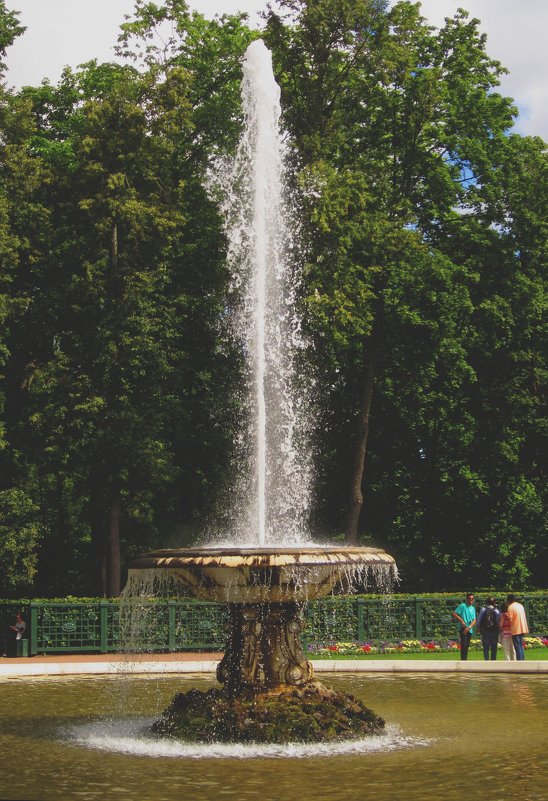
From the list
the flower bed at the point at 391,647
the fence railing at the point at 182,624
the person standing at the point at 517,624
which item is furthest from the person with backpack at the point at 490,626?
the fence railing at the point at 182,624

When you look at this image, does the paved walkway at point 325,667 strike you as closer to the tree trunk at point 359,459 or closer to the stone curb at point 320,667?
the stone curb at point 320,667

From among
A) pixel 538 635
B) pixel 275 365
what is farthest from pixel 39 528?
pixel 538 635

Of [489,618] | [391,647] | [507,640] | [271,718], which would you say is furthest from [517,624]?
[271,718]

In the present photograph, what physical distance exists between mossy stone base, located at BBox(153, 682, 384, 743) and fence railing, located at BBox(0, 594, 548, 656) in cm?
1291

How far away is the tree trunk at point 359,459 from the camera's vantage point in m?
35.5

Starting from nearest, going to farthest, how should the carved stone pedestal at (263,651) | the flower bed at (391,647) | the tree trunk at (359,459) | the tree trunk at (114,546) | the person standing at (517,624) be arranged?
the carved stone pedestal at (263,651) → the person standing at (517,624) → the flower bed at (391,647) → the tree trunk at (114,546) → the tree trunk at (359,459)

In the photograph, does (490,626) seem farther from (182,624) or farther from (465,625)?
(182,624)

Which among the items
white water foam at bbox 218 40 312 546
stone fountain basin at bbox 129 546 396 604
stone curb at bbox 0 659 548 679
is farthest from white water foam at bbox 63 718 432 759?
white water foam at bbox 218 40 312 546

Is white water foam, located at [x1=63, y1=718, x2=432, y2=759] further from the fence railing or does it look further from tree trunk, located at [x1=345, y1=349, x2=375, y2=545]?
tree trunk, located at [x1=345, y1=349, x2=375, y2=545]

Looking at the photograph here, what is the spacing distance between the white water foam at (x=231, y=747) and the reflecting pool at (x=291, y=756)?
14mm

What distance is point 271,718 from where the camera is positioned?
44.2 ft

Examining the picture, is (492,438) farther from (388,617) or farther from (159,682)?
(159,682)

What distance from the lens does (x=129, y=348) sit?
111 ft

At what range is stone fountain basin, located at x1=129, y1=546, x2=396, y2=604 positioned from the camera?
1338 cm
